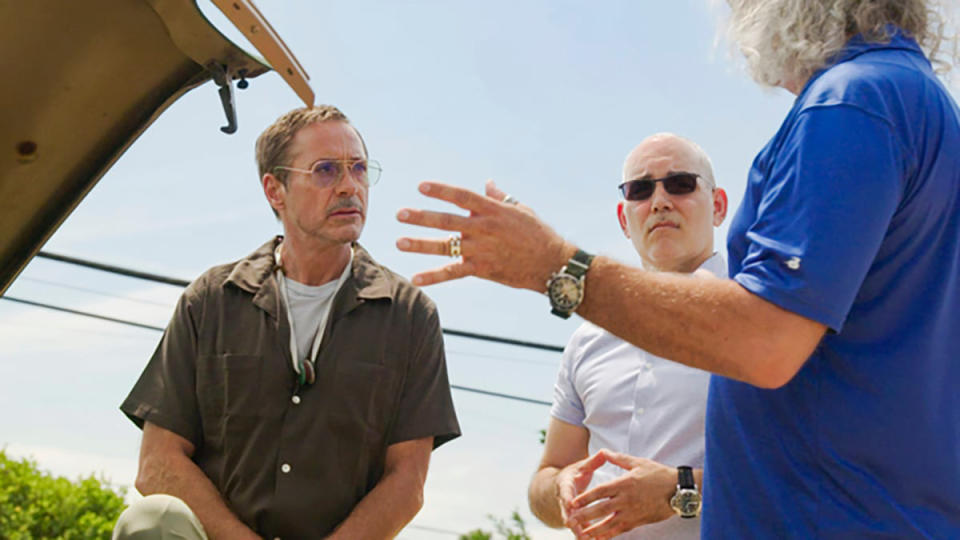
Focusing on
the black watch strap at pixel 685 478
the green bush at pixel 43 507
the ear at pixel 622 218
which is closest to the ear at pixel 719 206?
the ear at pixel 622 218

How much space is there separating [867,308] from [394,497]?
6.70 ft

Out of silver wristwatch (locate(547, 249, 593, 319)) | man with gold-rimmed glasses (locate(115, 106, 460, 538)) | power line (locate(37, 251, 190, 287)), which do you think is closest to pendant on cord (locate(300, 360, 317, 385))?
man with gold-rimmed glasses (locate(115, 106, 460, 538))

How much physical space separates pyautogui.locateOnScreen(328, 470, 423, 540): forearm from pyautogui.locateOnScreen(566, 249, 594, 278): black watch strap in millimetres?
1866

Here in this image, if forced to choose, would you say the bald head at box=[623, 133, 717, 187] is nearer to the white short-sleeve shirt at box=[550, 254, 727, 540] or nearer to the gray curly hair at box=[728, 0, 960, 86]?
the white short-sleeve shirt at box=[550, 254, 727, 540]

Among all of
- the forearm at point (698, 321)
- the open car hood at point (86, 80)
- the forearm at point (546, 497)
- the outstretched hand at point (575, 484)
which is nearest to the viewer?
the forearm at point (698, 321)

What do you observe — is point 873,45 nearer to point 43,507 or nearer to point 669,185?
point 669,185

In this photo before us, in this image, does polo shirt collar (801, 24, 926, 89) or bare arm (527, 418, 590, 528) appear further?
bare arm (527, 418, 590, 528)

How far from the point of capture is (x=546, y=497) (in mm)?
3590

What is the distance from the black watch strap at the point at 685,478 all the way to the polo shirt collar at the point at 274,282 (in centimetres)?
132

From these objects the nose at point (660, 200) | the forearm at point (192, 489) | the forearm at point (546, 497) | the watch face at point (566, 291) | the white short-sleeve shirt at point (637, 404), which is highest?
the nose at point (660, 200)

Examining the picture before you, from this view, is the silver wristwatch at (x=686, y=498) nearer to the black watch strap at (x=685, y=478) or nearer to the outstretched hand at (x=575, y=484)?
the black watch strap at (x=685, y=478)

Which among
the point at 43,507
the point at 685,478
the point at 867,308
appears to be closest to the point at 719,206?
the point at 685,478

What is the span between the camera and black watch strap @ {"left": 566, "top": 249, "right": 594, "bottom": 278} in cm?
181

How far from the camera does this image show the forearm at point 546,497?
3.55 metres
